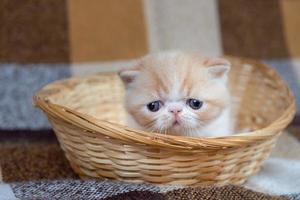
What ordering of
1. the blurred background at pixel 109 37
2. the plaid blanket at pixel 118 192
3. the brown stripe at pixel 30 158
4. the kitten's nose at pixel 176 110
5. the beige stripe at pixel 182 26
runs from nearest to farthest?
the plaid blanket at pixel 118 192 < the kitten's nose at pixel 176 110 < the brown stripe at pixel 30 158 < the blurred background at pixel 109 37 < the beige stripe at pixel 182 26

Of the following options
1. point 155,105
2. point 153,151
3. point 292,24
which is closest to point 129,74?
point 155,105

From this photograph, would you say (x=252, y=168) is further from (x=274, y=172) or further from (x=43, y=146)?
(x=43, y=146)

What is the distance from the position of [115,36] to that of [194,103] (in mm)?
610

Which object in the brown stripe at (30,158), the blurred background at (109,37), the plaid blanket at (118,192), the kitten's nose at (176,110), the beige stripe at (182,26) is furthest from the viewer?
the beige stripe at (182,26)

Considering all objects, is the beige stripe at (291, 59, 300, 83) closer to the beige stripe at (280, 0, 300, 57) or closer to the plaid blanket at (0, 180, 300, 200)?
the beige stripe at (280, 0, 300, 57)

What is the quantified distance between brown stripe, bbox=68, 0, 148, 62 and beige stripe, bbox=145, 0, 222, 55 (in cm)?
4

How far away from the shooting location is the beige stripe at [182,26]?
162 centimetres

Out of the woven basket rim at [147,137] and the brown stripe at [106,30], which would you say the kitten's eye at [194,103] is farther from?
the brown stripe at [106,30]

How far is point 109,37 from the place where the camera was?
1.60 metres

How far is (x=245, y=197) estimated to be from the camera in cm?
91

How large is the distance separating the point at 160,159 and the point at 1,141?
658 millimetres

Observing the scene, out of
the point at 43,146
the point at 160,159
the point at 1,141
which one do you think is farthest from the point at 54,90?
the point at 160,159

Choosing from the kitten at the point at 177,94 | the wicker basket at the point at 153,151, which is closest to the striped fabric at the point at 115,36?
the wicker basket at the point at 153,151

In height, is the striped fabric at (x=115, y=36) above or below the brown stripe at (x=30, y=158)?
above
